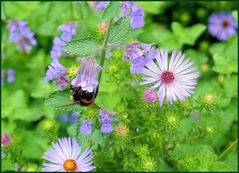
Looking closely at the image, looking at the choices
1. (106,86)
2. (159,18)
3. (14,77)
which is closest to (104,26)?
(106,86)

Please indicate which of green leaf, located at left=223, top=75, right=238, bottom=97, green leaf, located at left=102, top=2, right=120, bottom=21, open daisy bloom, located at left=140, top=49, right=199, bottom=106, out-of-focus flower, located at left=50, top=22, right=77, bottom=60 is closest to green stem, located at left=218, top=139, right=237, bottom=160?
green leaf, located at left=223, top=75, right=238, bottom=97

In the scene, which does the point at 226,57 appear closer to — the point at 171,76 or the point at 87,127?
the point at 171,76

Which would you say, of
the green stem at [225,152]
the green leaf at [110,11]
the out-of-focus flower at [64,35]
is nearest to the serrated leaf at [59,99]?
the green leaf at [110,11]

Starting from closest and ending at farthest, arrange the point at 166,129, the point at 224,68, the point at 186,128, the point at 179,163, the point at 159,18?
the point at 166,129, the point at 179,163, the point at 186,128, the point at 224,68, the point at 159,18

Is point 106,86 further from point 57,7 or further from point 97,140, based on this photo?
point 57,7

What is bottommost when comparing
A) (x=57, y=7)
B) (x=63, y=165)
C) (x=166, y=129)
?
(x=63, y=165)

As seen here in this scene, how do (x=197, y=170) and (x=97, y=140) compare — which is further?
(x=197, y=170)

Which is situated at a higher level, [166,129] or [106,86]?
[106,86]

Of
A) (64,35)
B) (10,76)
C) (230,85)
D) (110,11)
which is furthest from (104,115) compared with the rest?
(10,76)
